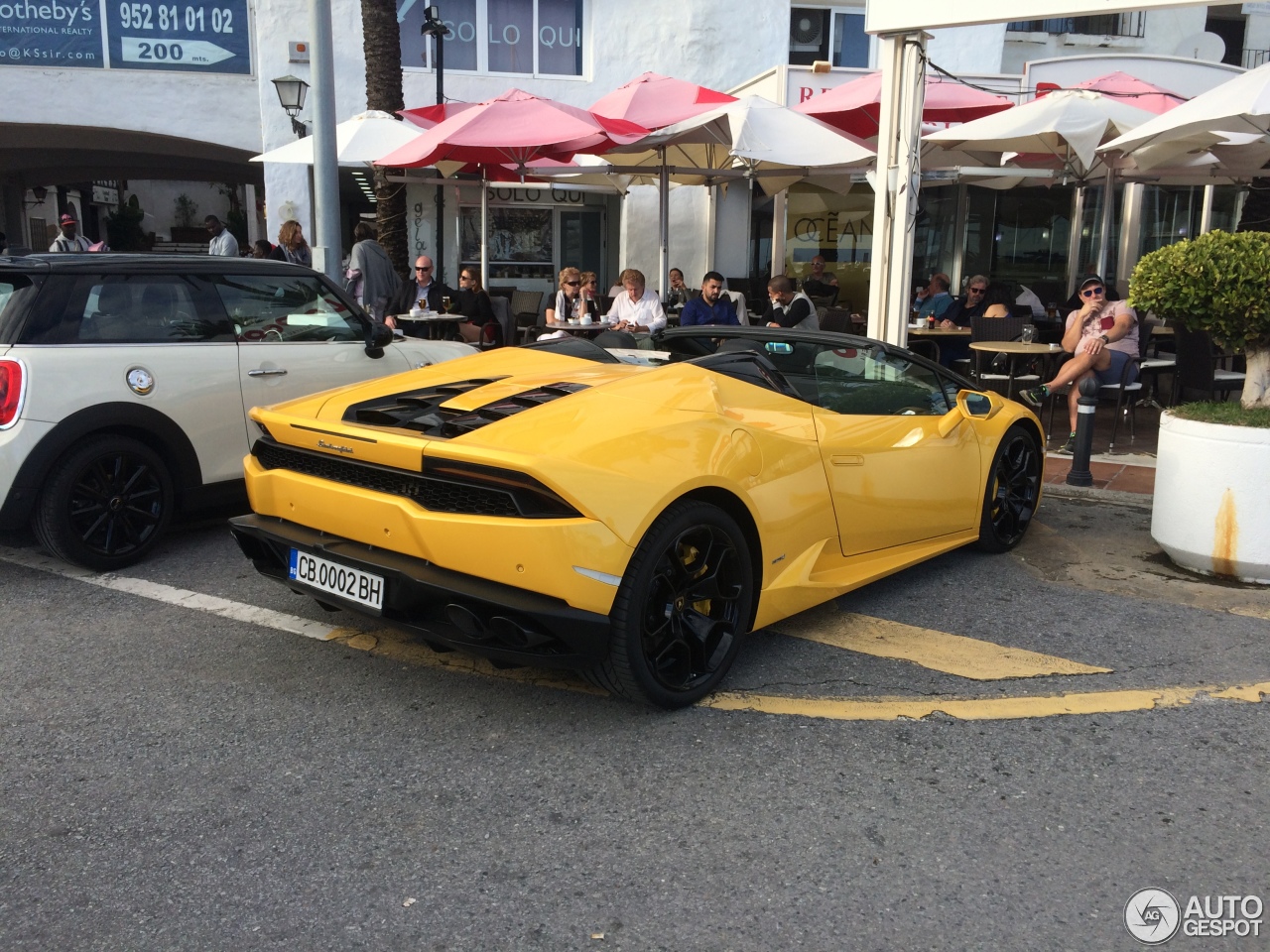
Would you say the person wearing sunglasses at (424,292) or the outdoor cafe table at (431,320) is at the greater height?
the person wearing sunglasses at (424,292)

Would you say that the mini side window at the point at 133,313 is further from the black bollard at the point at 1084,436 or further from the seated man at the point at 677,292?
the seated man at the point at 677,292

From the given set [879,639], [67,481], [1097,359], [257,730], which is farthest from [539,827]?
[1097,359]

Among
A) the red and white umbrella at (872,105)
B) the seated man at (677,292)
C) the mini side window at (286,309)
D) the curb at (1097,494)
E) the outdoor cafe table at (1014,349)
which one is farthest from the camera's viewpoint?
the seated man at (677,292)

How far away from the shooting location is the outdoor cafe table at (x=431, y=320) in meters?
11.1

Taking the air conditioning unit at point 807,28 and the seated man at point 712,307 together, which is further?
the air conditioning unit at point 807,28

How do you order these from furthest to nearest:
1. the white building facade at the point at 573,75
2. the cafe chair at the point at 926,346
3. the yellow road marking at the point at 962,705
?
the white building facade at the point at 573,75 → the cafe chair at the point at 926,346 → the yellow road marking at the point at 962,705

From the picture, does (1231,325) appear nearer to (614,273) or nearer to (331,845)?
(331,845)

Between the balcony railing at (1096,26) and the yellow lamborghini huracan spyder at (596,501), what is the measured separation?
55.4 ft

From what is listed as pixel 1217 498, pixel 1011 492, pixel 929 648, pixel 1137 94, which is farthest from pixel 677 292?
pixel 929 648

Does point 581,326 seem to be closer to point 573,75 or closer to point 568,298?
point 568,298

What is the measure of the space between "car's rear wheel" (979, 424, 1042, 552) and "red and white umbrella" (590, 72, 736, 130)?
558 cm

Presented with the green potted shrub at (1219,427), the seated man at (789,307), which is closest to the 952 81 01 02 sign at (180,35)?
the seated man at (789,307)

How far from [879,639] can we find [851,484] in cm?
67

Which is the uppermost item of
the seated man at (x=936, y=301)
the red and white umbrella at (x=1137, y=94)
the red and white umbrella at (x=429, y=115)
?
the red and white umbrella at (x=1137, y=94)
